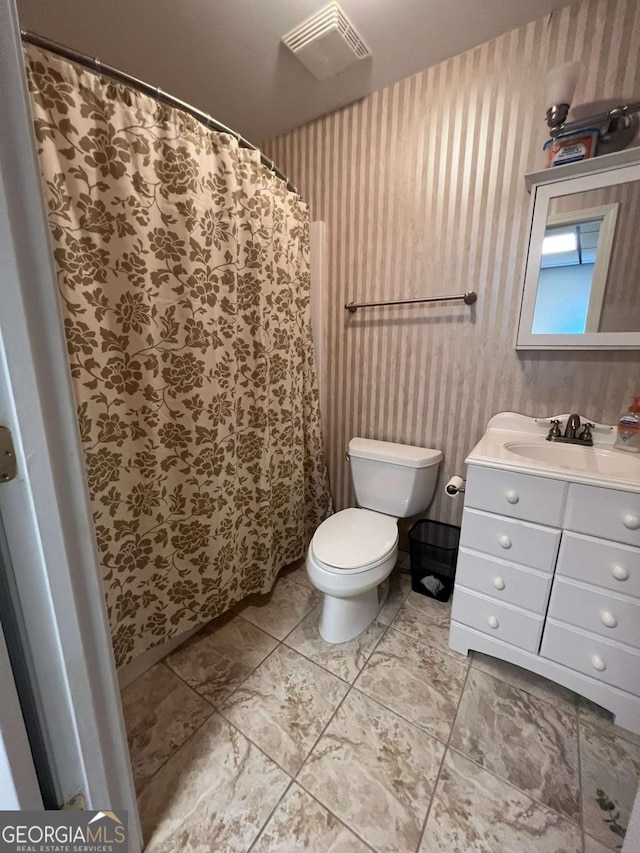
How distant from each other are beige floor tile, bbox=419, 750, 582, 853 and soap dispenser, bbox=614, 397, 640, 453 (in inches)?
44.4

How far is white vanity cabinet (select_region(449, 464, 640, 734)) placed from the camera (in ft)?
3.35

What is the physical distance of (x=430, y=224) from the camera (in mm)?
1529

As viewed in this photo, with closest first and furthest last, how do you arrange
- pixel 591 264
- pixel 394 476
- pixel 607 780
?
pixel 607 780, pixel 591 264, pixel 394 476

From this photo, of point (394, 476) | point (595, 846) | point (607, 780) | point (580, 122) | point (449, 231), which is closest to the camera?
point (595, 846)

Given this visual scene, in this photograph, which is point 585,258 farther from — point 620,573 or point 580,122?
point 620,573

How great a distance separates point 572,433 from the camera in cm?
133

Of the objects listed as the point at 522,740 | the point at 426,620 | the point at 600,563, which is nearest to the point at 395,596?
the point at 426,620

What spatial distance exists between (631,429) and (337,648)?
1.39m

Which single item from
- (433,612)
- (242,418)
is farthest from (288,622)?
(242,418)

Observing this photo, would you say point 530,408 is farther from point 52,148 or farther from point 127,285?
point 52,148

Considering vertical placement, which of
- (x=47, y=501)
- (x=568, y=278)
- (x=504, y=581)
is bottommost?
(x=504, y=581)

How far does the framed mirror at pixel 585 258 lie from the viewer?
47.8 inches

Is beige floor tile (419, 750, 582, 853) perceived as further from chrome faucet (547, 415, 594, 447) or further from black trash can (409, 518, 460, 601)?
chrome faucet (547, 415, 594, 447)

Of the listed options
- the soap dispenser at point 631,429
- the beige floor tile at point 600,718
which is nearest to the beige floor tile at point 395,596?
the beige floor tile at point 600,718
